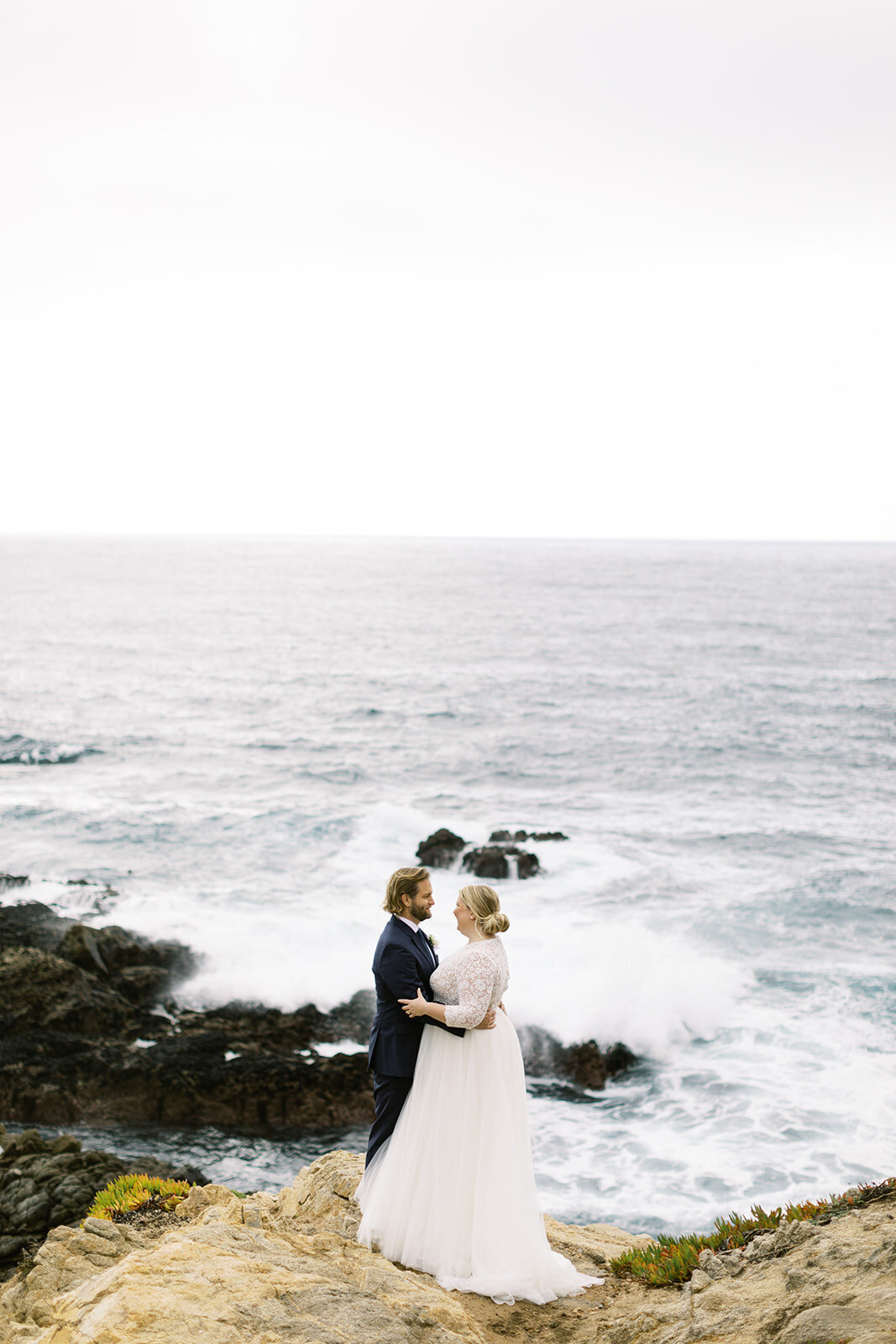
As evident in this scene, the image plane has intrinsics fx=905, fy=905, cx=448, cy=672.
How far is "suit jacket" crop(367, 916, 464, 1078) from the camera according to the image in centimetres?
557

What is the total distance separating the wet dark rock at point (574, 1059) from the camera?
15.2 metres

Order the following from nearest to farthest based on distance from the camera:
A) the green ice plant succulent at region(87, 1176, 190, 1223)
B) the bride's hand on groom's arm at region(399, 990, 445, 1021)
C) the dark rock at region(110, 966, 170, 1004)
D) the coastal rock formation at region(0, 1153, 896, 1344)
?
1. the coastal rock formation at region(0, 1153, 896, 1344)
2. the bride's hand on groom's arm at region(399, 990, 445, 1021)
3. the green ice plant succulent at region(87, 1176, 190, 1223)
4. the dark rock at region(110, 966, 170, 1004)

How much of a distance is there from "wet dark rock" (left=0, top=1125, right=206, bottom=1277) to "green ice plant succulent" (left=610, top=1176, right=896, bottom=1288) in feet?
16.1

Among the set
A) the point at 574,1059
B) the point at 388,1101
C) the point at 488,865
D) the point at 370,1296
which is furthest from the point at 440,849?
the point at 370,1296

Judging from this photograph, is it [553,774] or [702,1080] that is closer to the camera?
[702,1080]

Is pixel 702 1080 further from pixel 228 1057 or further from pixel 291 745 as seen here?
pixel 291 745

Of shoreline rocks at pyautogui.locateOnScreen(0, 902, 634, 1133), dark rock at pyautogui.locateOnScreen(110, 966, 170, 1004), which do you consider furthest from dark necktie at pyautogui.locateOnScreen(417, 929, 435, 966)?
dark rock at pyautogui.locateOnScreen(110, 966, 170, 1004)

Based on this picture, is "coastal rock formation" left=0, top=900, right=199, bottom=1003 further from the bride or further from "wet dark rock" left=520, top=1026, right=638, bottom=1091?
the bride

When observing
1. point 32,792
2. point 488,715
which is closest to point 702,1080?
point 32,792

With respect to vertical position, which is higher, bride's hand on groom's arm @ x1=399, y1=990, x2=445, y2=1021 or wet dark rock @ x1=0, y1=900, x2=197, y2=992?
bride's hand on groom's arm @ x1=399, y1=990, x2=445, y2=1021

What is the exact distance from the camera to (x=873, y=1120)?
1334 centimetres

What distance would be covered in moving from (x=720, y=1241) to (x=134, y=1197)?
15.1ft

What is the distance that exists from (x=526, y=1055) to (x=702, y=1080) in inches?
116

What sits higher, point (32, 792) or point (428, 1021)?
point (428, 1021)
